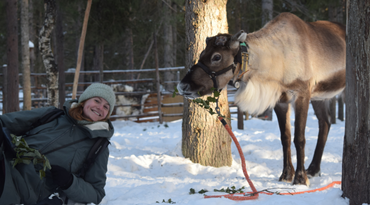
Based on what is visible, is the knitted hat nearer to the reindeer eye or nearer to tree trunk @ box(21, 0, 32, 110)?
the reindeer eye

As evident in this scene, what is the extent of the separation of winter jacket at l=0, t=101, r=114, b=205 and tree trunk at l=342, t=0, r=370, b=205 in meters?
1.79

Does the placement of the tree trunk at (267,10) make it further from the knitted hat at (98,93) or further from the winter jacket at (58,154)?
the winter jacket at (58,154)

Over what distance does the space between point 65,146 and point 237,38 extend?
6.38 ft

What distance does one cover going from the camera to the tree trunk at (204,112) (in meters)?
4.09

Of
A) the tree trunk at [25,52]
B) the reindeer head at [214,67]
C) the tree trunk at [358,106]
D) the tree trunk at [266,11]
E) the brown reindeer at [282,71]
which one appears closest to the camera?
the tree trunk at [358,106]

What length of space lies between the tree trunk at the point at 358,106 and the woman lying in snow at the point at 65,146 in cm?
178

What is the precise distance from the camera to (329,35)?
14.1ft

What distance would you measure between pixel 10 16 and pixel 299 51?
562 centimetres

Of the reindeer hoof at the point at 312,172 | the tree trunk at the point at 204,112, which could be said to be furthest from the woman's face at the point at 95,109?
the reindeer hoof at the point at 312,172

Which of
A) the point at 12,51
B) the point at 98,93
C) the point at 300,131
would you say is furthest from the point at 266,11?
the point at 98,93

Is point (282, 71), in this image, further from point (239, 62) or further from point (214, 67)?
point (214, 67)

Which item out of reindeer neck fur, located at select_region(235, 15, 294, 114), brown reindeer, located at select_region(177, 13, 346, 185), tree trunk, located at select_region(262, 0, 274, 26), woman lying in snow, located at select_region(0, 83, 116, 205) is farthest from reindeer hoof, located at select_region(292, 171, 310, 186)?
tree trunk, located at select_region(262, 0, 274, 26)

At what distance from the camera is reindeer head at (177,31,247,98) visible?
3.04 meters

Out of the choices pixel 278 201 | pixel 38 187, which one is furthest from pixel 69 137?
pixel 278 201
